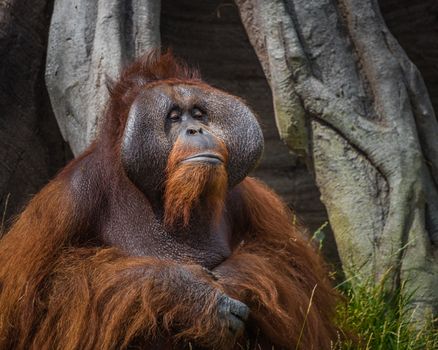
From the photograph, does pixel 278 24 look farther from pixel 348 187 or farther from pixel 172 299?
pixel 172 299

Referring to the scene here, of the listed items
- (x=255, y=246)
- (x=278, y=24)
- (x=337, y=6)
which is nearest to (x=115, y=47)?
(x=278, y=24)

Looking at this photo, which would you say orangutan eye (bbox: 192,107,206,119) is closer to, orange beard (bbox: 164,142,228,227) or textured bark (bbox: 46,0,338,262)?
orange beard (bbox: 164,142,228,227)

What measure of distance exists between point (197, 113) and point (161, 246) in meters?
0.57

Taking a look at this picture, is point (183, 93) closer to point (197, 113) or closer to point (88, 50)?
point (197, 113)

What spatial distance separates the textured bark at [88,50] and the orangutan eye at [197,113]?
1.32 metres

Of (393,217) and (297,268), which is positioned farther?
(393,217)

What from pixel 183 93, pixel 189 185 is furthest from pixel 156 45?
pixel 189 185

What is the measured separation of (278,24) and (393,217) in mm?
1211

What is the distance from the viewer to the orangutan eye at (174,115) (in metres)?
4.15

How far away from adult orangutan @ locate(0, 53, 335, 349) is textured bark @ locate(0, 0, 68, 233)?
176 cm

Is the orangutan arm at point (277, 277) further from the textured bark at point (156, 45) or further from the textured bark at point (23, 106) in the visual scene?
the textured bark at point (23, 106)

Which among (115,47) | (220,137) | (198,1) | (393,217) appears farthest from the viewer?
(198,1)

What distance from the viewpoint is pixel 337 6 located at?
5.51 m

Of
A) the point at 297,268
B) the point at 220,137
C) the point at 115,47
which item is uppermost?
the point at 115,47
